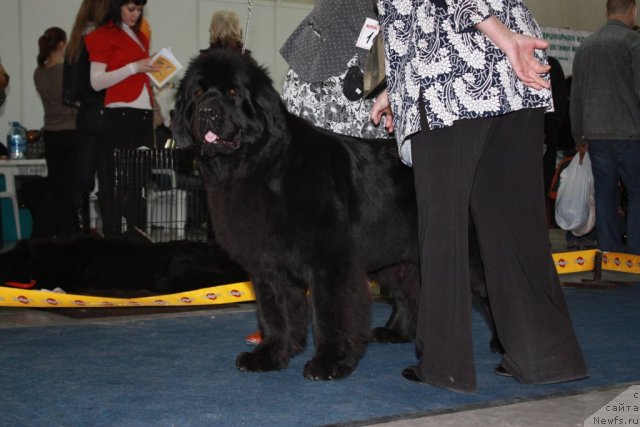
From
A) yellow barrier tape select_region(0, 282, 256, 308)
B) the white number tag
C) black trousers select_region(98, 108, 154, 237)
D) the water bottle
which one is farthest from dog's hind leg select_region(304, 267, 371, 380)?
the water bottle

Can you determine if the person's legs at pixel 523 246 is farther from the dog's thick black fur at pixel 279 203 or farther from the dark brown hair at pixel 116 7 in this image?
the dark brown hair at pixel 116 7

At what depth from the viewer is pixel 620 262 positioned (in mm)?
5617

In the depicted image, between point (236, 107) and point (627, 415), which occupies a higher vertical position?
point (236, 107)

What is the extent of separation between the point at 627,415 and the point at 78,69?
15.4 ft

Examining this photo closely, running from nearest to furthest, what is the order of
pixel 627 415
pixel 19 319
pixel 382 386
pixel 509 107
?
pixel 627 415
pixel 509 107
pixel 382 386
pixel 19 319

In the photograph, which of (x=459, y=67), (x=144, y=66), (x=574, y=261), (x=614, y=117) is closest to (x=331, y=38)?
(x=459, y=67)

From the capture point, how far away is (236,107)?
9.26ft

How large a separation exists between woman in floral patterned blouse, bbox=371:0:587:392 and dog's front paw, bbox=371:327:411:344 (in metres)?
0.88

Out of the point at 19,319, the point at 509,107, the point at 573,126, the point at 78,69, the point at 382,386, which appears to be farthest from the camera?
the point at 573,126

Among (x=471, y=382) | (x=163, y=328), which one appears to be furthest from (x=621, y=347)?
(x=163, y=328)

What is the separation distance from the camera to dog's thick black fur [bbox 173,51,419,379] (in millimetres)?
Answer: 2836

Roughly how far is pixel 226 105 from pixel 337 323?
900 millimetres

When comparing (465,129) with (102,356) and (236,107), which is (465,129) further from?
(102,356)

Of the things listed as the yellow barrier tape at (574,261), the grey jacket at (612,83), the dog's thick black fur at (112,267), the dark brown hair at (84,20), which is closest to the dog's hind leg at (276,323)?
the dog's thick black fur at (112,267)
